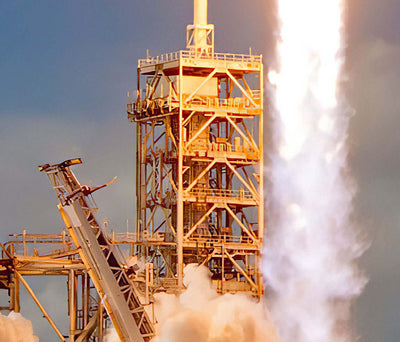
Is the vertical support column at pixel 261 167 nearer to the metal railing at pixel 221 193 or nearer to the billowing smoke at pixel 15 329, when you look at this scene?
the metal railing at pixel 221 193

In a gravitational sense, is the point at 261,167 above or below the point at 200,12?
below

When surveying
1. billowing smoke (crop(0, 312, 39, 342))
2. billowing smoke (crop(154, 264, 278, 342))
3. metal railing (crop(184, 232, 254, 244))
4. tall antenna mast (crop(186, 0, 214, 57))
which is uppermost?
tall antenna mast (crop(186, 0, 214, 57))

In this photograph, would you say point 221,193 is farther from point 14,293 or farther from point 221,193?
point 14,293

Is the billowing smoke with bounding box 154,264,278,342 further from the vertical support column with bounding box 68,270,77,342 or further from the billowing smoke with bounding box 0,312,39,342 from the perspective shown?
the billowing smoke with bounding box 0,312,39,342

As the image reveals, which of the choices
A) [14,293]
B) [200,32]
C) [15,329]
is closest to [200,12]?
[200,32]

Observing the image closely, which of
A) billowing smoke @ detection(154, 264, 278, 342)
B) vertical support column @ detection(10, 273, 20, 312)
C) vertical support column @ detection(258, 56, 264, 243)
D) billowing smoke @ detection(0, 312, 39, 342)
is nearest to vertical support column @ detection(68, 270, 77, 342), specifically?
vertical support column @ detection(10, 273, 20, 312)

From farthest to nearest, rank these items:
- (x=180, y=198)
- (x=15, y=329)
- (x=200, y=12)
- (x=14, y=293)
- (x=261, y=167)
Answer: (x=200, y=12), (x=261, y=167), (x=180, y=198), (x=14, y=293), (x=15, y=329)

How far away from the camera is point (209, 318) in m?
116

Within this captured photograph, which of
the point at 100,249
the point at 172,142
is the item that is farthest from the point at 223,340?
the point at 172,142

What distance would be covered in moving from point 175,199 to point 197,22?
1340cm

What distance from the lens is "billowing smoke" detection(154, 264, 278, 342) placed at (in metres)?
115

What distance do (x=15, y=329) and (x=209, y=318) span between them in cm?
1520

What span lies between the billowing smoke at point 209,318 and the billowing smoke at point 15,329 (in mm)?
9706

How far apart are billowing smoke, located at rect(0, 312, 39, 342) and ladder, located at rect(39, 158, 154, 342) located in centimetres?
586
